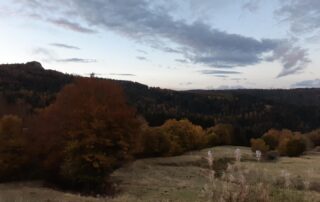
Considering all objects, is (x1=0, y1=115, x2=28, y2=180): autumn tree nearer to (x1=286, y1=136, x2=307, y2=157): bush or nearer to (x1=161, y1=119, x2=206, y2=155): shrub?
(x1=161, y1=119, x2=206, y2=155): shrub

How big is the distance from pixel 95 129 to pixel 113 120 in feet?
8.00

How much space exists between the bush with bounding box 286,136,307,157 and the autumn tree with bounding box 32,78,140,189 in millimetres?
59145

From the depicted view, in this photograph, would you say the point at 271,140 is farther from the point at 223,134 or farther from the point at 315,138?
the point at 315,138

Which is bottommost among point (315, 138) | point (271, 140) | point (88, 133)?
point (315, 138)

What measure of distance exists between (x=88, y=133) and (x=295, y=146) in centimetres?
6654

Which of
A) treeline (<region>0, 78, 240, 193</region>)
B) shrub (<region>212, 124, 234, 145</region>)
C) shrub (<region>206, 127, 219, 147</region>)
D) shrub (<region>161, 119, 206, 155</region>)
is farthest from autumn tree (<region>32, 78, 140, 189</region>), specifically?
shrub (<region>212, 124, 234, 145</region>)

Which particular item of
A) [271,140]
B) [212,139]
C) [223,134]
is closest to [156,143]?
[212,139]

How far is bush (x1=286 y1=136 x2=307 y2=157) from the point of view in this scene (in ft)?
331

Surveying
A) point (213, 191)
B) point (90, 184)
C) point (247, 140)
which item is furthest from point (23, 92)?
point (213, 191)

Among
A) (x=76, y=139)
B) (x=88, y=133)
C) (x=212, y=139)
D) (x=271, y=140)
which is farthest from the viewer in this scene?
(x=271, y=140)

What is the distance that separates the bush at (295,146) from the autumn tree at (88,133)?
5914 cm

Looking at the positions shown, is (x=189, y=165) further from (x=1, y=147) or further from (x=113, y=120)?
(x=1, y=147)

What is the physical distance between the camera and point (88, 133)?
48750 millimetres

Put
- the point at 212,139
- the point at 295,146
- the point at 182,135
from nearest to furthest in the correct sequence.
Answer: the point at 182,135
the point at 295,146
the point at 212,139
